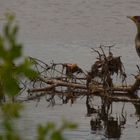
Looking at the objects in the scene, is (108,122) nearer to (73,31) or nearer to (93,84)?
(93,84)

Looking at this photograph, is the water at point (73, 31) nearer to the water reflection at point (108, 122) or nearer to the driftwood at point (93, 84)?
the water reflection at point (108, 122)

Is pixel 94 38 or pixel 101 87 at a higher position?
pixel 94 38

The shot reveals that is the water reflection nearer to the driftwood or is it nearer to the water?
the water

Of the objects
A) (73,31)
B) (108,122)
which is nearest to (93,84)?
(108,122)

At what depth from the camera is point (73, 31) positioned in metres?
13.1

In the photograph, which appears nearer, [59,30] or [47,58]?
[47,58]

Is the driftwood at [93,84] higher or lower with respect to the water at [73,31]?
lower

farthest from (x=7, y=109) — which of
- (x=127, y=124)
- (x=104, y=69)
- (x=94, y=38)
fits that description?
(x=94, y=38)

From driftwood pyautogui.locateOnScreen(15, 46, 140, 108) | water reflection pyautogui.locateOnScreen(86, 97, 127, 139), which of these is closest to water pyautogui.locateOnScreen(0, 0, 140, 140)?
water reflection pyautogui.locateOnScreen(86, 97, 127, 139)

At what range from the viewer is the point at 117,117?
28.3ft

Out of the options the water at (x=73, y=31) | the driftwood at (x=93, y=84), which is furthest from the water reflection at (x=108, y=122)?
the driftwood at (x=93, y=84)

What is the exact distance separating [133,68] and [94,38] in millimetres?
1902

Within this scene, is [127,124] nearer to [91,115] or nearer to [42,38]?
[91,115]

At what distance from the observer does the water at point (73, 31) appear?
1053cm
